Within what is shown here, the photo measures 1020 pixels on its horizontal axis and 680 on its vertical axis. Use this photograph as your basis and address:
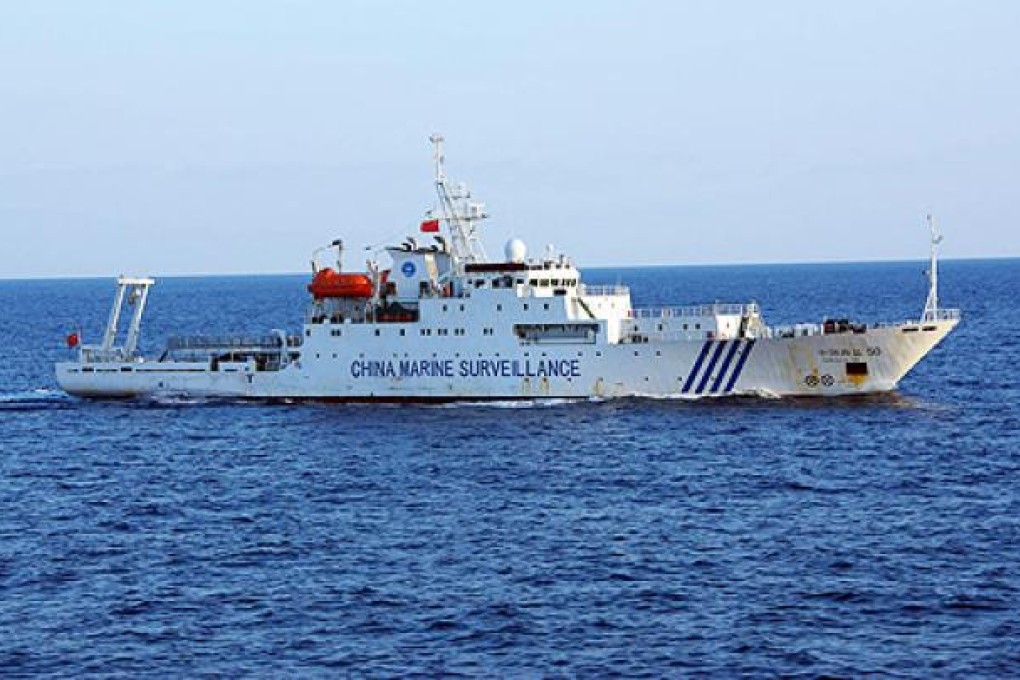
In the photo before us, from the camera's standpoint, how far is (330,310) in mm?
61406

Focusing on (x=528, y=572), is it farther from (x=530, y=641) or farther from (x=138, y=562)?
(x=138, y=562)

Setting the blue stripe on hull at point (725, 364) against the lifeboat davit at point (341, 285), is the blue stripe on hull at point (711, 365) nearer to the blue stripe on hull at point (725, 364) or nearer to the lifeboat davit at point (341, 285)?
the blue stripe on hull at point (725, 364)

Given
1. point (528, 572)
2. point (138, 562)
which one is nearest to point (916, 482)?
point (528, 572)

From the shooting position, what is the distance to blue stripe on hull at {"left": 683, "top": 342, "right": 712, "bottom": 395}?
5644 cm

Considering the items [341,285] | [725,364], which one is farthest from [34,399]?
[725,364]

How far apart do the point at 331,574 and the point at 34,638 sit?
22.3 ft

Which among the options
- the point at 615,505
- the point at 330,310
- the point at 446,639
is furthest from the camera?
the point at 330,310

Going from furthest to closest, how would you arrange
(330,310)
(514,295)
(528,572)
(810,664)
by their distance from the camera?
(330,310)
(514,295)
(528,572)
(810,664)

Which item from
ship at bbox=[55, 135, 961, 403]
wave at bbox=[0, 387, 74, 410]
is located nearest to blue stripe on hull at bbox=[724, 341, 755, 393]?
ship at bbox=[55, 135, 961, 403]

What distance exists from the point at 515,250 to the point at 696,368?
883 centimetres

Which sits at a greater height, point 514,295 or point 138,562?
point 514,295

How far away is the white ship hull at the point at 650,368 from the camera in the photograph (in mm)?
56406

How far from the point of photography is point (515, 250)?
195 ft

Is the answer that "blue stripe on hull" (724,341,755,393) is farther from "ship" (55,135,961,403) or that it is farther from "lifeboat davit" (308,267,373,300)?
"lifeboat davit" (308,267,373,300)
